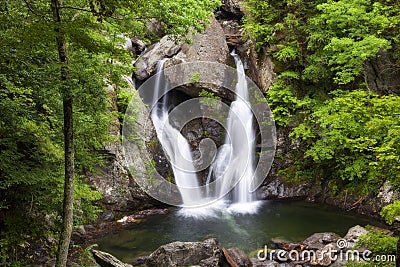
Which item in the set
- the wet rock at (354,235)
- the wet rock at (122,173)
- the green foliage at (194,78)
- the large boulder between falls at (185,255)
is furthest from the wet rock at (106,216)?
the wet rock at (354,235)

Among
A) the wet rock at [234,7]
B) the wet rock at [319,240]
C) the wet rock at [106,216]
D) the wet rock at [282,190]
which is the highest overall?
the wet rock at [234,7]

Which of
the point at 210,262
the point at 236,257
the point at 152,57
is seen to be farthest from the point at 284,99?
the point at 210,262

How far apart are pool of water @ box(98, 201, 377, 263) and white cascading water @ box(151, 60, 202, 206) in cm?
131

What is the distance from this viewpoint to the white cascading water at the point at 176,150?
13742mm

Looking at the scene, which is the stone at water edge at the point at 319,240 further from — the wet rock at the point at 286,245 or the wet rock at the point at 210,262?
the wet rock at the point at 210,262

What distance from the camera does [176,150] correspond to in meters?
14.5

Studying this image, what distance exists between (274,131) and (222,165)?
2.71m

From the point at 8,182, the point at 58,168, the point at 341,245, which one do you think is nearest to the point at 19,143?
the point at 58,168

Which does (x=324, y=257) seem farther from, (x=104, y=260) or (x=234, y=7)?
(x=234, y=7)

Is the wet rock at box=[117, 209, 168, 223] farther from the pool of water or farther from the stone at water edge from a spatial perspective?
the stone at water edge

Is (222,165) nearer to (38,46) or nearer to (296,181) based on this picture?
(296,181)

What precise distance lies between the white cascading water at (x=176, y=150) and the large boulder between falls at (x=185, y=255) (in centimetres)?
460

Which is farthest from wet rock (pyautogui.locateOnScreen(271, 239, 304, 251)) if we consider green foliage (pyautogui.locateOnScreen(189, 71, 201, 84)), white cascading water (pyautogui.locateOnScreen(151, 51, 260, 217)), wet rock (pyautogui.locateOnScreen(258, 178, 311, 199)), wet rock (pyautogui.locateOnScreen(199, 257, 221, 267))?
green foliage (pyautogui.locateOnScreen(189, 71, 201, 84))

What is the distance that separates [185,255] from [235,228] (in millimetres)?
3308
